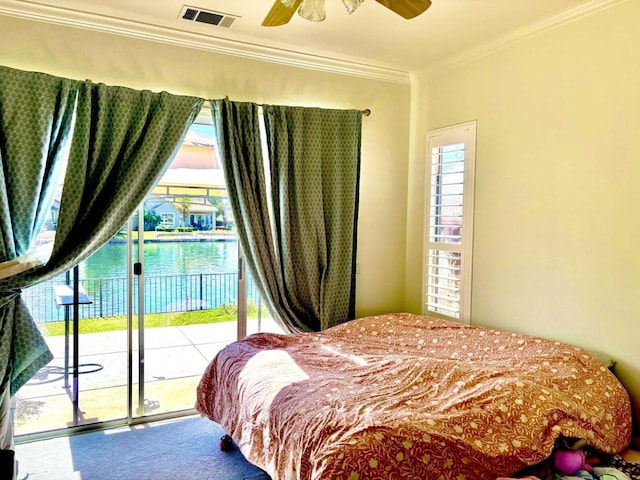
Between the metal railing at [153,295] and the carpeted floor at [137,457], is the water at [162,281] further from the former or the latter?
the carpeted floor at [137,457]

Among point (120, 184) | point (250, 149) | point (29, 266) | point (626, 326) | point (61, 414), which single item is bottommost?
point (61, 414)

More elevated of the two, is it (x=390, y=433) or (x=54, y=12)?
(x=54, y=12)

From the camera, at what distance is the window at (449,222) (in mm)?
3424

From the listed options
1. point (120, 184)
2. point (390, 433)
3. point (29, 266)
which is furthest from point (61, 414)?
point (390, 433)

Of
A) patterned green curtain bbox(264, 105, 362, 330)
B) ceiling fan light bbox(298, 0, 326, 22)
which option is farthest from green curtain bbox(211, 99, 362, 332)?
ceiling fan light bbox(298, 0, 326, 22)

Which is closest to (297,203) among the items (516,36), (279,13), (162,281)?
(162,281)

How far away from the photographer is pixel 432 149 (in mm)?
3738

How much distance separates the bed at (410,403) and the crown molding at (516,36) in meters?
1.84

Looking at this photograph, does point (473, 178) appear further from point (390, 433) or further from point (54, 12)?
point (54, 12)

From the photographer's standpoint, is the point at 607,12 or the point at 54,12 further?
the point at 54,12

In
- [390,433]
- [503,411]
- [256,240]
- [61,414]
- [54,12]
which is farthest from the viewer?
[256,240]

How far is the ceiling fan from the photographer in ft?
6.45

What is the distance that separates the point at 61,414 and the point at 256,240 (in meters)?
1.65

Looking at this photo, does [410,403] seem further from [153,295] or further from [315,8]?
[153,295]
